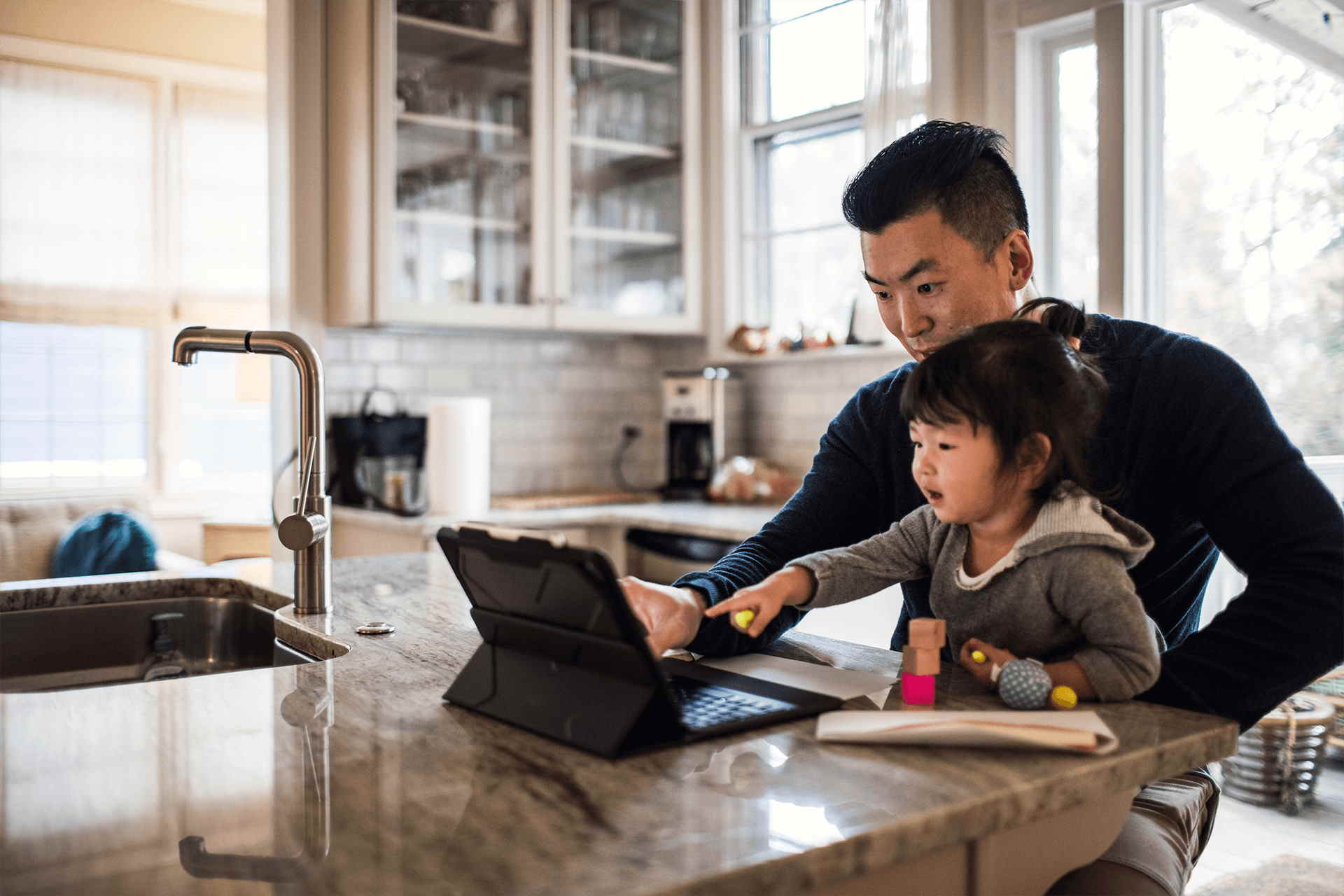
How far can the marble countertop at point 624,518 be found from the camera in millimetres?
3326

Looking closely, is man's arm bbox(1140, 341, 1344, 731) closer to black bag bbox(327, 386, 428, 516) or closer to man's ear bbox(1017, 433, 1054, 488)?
man's ear bbox(1017, 433, 1054, 488)

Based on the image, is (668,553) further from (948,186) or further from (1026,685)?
(1026,685)

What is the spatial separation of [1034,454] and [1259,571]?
0.28m

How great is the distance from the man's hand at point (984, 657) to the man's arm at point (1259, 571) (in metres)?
0.14

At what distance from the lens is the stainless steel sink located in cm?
190

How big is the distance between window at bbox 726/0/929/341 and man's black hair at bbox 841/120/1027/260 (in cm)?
218

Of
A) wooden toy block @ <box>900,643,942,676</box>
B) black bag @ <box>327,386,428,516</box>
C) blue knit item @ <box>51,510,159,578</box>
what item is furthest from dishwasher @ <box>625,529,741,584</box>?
blue knit item @ <box>51,510,159,578</box>

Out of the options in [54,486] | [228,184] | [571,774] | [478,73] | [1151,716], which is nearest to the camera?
[571,774]

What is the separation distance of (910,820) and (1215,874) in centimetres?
243

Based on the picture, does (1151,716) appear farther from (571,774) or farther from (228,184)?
(228,184)

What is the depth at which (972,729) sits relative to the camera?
36.6 inches

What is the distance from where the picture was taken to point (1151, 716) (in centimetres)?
106

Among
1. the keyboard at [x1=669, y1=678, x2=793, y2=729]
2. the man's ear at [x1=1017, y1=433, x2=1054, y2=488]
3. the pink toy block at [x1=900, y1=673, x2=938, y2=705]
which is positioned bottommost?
the keyboard at [x1=669, y1=678, x2=793, y2=729]

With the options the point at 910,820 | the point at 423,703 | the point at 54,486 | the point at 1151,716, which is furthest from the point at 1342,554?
the point at 54,486
